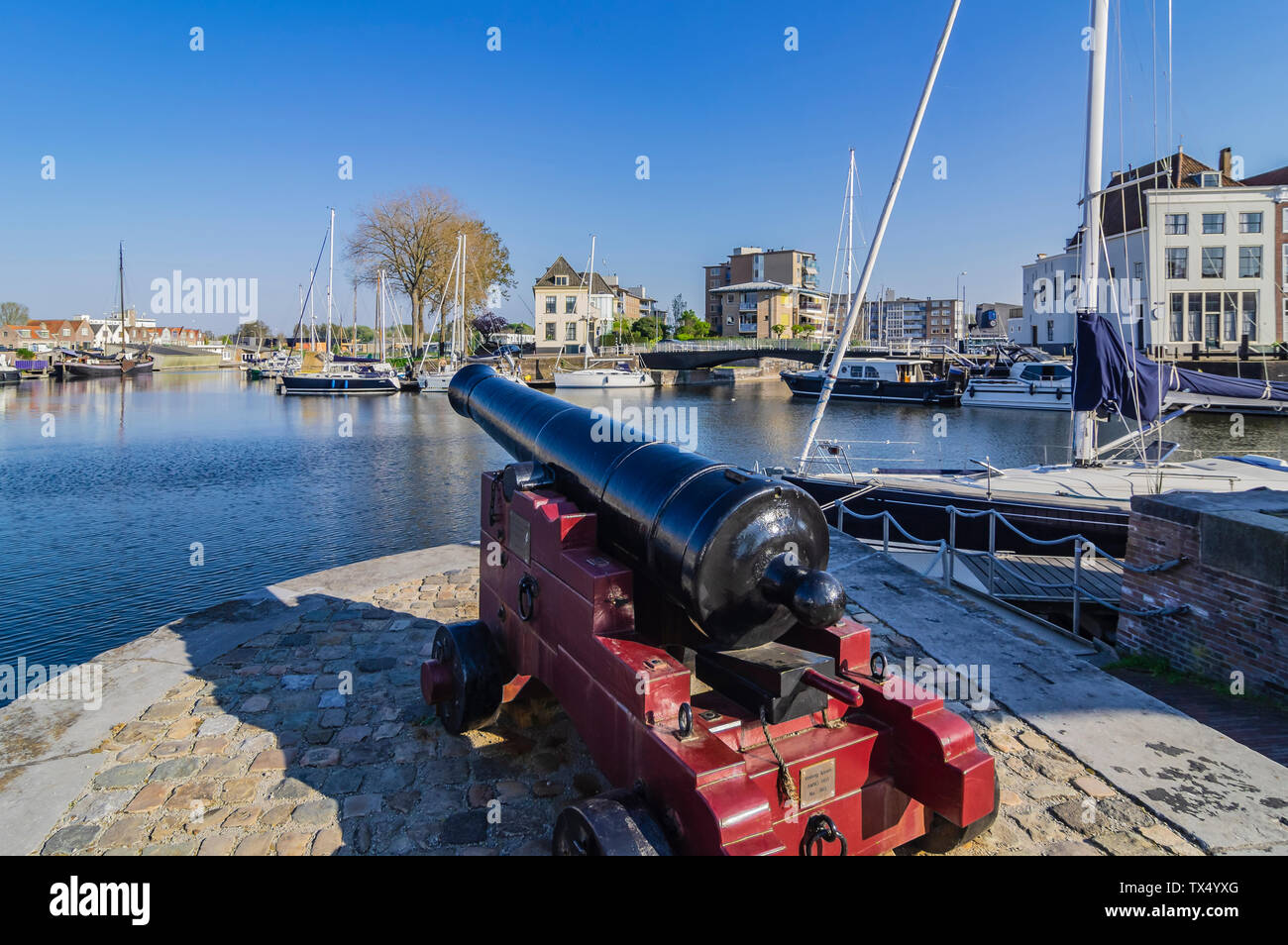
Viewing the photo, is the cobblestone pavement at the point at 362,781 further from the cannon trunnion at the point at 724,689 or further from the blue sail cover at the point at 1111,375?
the blue sail cover at the point at 1111,375

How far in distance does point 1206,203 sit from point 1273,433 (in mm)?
22369

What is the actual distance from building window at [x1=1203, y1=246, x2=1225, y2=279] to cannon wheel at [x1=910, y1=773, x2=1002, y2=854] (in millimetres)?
57779

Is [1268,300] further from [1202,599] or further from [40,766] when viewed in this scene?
[40,766]

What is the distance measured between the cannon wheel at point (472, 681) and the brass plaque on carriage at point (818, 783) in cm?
212

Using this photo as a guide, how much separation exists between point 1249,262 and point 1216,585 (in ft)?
183

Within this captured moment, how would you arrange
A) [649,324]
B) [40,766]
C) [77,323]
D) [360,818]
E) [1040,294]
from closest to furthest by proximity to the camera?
1. [360,818]
2. [40,766]
3. [1040,294]
4. [649,324]
5. [77,323]

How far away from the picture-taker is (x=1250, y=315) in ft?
159

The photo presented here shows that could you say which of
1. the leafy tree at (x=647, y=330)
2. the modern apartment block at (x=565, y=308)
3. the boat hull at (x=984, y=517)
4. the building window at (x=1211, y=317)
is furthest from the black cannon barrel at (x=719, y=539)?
the leafy tree at (x=647, y=330)

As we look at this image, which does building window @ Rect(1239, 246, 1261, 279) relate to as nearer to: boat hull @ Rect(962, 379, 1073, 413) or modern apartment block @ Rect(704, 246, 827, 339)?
boat hull @ Rect(962, 379, 1073, 413)

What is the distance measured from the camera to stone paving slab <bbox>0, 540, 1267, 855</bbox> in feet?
12.1

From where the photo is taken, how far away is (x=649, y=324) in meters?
96.8

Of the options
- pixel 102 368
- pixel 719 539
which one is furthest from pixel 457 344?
pixel 719 539

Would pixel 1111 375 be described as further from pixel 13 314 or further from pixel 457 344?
pixel 13 314
